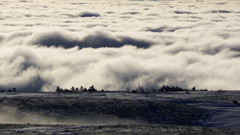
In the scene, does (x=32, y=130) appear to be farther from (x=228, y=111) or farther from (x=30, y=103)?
(x=228, y=111)

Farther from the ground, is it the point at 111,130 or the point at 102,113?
the point at 102,113

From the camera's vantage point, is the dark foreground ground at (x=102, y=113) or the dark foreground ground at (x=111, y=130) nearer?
the dark foreground ground at (x=111, y=130)

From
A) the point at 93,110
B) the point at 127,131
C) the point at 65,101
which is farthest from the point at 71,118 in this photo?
the point at 127,131

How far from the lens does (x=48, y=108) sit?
4300cm

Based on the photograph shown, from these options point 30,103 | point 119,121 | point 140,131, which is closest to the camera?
point 140,131

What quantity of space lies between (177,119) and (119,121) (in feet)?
17.3

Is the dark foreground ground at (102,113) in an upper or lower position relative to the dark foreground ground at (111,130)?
upper

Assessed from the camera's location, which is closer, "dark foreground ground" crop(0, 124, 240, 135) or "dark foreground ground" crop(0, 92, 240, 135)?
"dark foreground ground" crop(0, 124, 240, 135)

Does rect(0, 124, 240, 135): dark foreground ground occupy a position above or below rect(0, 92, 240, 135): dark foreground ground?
below

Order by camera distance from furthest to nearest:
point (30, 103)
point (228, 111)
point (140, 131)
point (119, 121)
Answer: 1. point (30, 103)
2. point (228, 111)
3. point (119, 121)
4. point (140, 131)

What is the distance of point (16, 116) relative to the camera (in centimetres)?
4031

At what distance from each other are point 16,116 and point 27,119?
177 centimetres

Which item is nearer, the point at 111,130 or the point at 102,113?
the point at 111,130

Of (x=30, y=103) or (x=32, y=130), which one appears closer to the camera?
(x=32, y=130)
